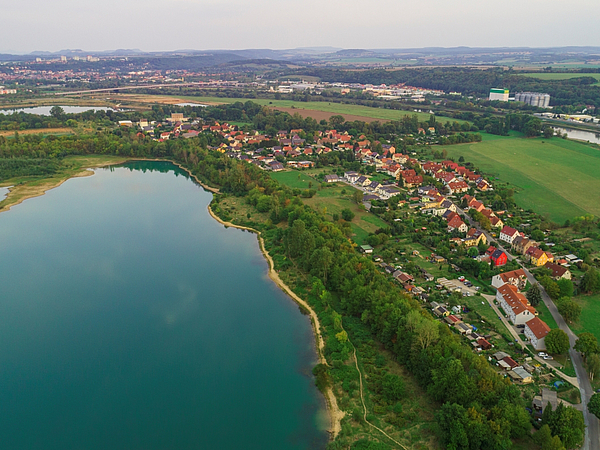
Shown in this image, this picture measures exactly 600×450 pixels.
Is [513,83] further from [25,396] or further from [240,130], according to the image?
[25,396]

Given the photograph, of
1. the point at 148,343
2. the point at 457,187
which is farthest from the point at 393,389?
the point at 457,187

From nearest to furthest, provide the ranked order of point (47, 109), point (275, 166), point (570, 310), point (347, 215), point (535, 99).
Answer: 1. point (570, 310)
2. point (347, 215)
3. point (275, 166)
4. point (535, 99)
5. point (47, 109)

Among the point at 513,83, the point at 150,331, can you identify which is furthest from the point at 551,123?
the point at 150,331

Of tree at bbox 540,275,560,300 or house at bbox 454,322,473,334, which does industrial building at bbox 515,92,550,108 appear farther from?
house at bbox 454,322,473,334

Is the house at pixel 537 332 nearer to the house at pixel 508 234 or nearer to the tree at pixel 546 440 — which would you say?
the tree at pixel 546 440

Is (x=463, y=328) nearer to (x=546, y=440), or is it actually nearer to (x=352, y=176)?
(x=546, y=440)

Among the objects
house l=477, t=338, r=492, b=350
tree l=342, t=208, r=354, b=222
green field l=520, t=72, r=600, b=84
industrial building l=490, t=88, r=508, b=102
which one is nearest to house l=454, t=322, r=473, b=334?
house l=477, t=338, r=492, b=350
